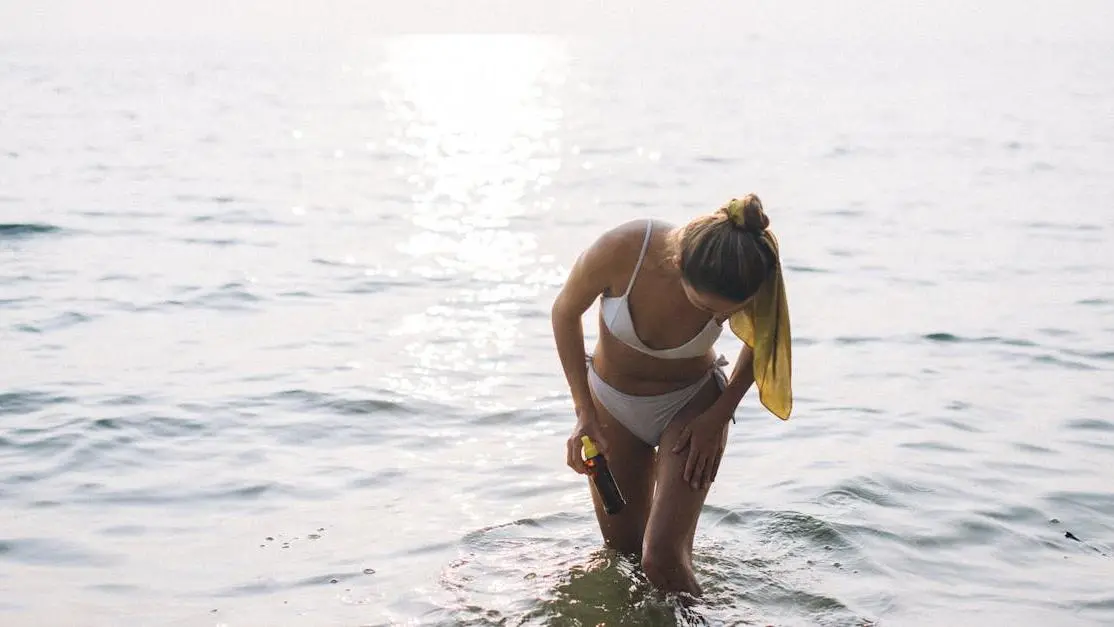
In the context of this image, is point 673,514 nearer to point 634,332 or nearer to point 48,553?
point 634,332

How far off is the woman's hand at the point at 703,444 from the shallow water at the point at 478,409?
0.61 metres

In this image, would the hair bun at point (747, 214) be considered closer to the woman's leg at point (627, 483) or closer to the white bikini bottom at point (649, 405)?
the white bikini bottom at point (649, 405)

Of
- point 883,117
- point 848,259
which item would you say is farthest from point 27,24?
point 848,259

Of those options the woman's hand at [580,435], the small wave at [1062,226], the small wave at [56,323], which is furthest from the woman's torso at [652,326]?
the small wave at [1062,226]

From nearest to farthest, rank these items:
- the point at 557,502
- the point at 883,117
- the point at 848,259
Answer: the point at 557,502 → the point at 848,259 → the point at 883,117

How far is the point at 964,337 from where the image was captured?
35.7ft

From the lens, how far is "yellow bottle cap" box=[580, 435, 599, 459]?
537cm

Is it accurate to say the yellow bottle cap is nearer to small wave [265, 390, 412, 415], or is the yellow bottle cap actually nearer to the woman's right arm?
the woman's right arm

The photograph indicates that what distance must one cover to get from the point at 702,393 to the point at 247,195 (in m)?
16.0

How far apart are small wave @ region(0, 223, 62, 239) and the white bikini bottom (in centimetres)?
1152

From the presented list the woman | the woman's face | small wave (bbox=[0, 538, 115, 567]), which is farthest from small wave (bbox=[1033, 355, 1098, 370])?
small wave (bbox=[0, 538, 115, 567])

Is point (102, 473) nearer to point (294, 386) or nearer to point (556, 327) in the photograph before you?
point (294, 386)

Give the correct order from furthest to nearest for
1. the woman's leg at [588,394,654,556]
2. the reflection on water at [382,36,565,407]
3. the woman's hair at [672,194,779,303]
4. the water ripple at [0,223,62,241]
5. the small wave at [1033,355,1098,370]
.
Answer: the water ripple at [0,223,62,241] → the reflection on water at [382,36,565,407] → the small wave at [1033,355,1098,370] → the woman's leg at [588,394,654,556] → the woman's hair at [672,194,779,303]

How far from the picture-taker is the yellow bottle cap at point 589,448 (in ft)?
17.6
